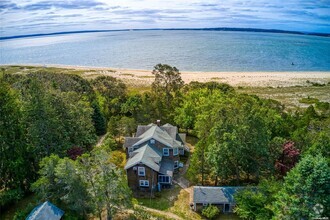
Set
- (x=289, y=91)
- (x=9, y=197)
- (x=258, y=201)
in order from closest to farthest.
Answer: (x=258, y=201) < (x=9, y=197) < (x=289, y=91)

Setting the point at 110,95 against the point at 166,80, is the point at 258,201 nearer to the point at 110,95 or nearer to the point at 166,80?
the point at 166,80

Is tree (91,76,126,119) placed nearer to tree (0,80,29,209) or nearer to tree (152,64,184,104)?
tree (152,64,184,104)

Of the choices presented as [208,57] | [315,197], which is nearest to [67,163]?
[315,197]

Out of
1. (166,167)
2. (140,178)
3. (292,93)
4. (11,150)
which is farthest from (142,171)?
(292,93)

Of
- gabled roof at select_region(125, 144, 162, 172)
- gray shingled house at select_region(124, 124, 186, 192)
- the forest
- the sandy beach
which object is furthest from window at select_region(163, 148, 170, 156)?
the sandy beach

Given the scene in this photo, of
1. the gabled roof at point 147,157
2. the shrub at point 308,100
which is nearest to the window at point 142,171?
the gabled roof at point 147,157

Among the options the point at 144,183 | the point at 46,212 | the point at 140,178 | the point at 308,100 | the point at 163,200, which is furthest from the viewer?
the point at 308,100

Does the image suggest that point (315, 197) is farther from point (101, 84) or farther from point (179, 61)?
point (179, 61)
